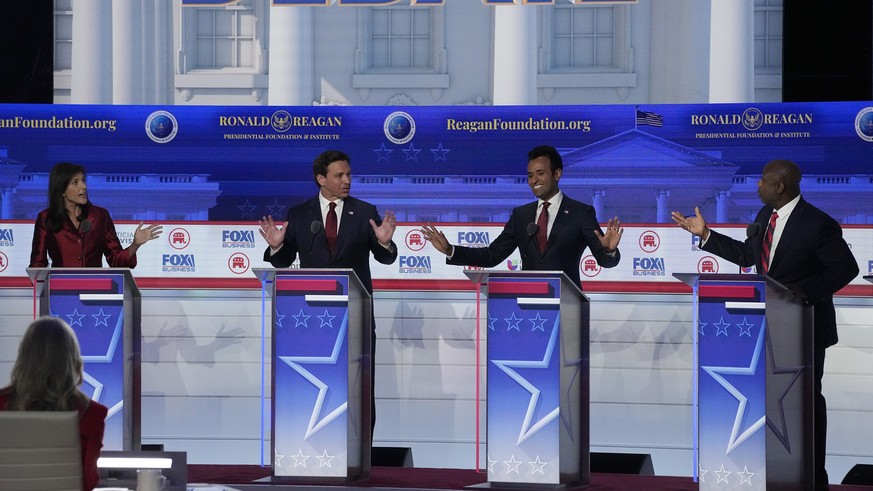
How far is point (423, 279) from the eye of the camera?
25.8 ft

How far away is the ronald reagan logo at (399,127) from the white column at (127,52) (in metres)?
2.38

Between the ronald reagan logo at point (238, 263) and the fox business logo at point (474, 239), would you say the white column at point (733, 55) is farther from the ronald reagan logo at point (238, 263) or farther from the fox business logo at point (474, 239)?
the ronald reagan logo at point (238, 263)

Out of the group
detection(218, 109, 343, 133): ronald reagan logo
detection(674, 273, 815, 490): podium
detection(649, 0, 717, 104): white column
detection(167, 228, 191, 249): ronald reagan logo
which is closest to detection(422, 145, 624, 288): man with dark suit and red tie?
detection(674, 273, 815, 490): podium

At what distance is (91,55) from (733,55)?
4.85m

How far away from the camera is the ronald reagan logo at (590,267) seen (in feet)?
25.7

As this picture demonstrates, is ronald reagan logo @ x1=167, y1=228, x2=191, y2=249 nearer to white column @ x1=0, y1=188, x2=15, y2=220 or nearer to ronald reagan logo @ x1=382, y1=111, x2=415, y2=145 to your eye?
white column @ x1=0, y1=188, x2=15, y2=220

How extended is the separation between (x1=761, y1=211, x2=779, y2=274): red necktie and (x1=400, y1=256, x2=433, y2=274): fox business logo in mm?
3165

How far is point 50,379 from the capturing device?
2971 millimetres

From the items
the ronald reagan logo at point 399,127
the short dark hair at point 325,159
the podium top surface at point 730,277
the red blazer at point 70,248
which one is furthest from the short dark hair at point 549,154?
the ronald reagan logo at point 399,127

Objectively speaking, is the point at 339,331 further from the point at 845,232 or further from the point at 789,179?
the point at 845,232

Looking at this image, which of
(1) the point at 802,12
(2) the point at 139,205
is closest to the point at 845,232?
(1) the point at 802,12

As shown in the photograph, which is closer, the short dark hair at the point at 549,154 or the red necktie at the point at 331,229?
the short dark hair at the point at 549,154

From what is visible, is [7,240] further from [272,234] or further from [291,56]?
[272,234]

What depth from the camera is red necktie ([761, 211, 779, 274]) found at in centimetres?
507
